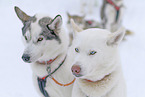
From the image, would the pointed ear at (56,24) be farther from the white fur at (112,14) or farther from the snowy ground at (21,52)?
the white fur at (112,14)

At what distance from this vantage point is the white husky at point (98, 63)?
4.67ft

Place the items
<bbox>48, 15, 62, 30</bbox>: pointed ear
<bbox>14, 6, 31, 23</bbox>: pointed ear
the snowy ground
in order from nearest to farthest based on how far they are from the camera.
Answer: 1. <bbox>48, 15, 62, 30</bbox>: pointed ear
2. <bbox>14, 6, 31, 23</bbox>: pointed ear
3. the snowy ground

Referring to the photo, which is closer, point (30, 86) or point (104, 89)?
point (104, 89)

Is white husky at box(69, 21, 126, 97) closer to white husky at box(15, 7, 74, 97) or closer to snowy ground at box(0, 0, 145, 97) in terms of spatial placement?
white husky at box(15, 7, 74, 97)

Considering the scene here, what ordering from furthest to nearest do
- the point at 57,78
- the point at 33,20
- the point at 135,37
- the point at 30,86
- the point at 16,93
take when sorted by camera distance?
the point at 135,37
the point at 30,86
the point at 16,93
the point at 57,78
the point at 33,20

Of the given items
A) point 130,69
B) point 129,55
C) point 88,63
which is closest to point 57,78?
point 88,63

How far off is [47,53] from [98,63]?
0.67m

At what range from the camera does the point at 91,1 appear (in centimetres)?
652

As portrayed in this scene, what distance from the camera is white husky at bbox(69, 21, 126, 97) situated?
1423 mm

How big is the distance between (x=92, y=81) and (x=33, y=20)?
0.91 meters

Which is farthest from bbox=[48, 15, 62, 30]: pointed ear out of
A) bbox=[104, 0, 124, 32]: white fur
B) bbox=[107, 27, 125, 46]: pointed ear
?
bbox=[104, 0, 124, 32]: white fur

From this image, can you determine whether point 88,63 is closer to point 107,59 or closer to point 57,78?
point 107,59

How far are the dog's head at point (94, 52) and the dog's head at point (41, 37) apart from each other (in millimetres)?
432

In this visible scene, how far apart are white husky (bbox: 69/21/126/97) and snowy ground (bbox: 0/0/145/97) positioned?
1.74 meters
